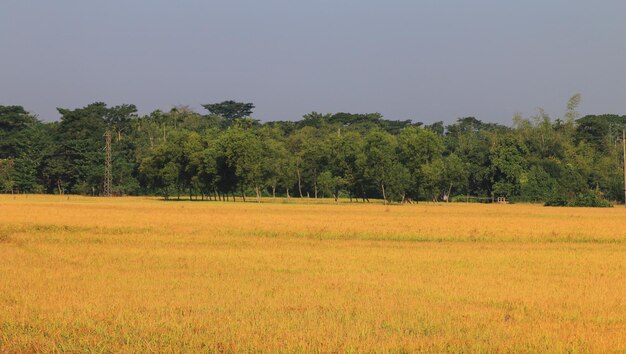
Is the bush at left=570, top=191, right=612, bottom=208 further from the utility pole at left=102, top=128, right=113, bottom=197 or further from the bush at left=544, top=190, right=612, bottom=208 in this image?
the utility pole at left=102, top=128, right=113, bottom=197

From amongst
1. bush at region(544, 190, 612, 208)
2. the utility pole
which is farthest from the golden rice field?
the utility pole

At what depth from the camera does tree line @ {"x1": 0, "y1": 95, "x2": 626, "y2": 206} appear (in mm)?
99875

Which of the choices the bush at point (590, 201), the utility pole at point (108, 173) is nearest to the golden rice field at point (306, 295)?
the bush at point (590, 201)

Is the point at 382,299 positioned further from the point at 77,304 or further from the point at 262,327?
the point at 77,304

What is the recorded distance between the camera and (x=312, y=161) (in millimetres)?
114625

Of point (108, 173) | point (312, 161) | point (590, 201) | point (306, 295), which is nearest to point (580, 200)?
point (590, 201)

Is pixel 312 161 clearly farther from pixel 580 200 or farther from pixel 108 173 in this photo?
pixel 580 200

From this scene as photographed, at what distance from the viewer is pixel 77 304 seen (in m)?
13.6

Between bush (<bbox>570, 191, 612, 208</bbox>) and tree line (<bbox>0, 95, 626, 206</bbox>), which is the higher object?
tree line (<bbox>0, 95, 626, 206</bbox>)

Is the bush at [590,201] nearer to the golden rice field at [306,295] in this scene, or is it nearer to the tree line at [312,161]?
the tree line at [312,161]

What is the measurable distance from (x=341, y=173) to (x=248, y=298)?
300 feet

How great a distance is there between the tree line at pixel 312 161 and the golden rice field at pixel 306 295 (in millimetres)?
68178

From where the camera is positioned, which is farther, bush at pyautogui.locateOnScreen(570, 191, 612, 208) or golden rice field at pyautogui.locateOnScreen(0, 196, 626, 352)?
bush at pyautogui.locateOnScreen(570, 191, 612, 208)

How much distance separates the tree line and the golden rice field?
6818 centimetres
